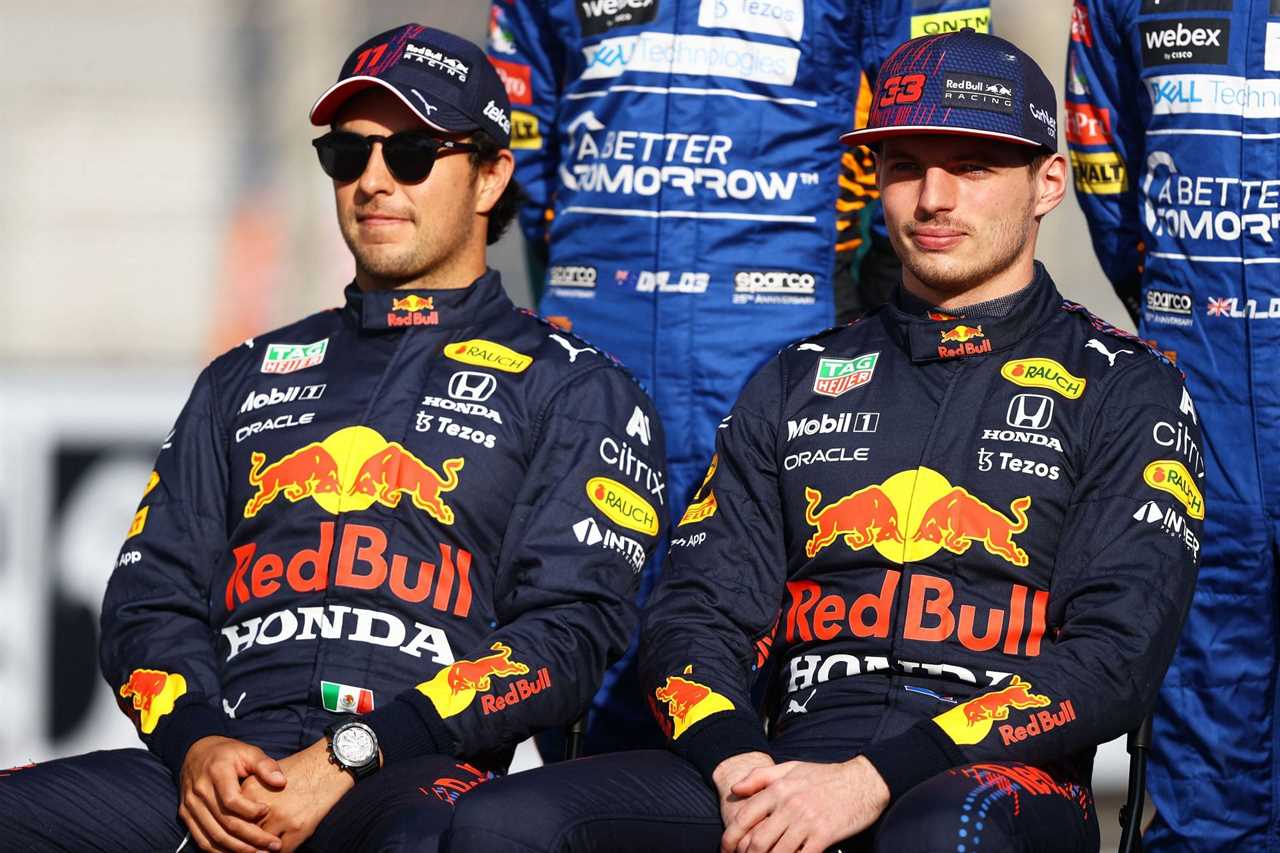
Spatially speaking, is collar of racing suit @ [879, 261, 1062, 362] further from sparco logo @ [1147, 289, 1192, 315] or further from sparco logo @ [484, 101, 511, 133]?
sparco logo @ [484, 101, 511, 133]

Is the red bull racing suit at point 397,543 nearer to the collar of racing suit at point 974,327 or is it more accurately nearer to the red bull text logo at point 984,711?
the collar of racing suit at point 974,327

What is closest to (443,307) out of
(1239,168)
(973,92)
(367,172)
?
(367,172)

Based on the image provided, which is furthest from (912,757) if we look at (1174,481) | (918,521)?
(1174,481)

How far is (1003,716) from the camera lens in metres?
2.67

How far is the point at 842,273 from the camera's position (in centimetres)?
396

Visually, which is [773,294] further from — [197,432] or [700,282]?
[197,432]

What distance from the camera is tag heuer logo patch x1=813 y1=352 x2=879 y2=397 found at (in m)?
3.12

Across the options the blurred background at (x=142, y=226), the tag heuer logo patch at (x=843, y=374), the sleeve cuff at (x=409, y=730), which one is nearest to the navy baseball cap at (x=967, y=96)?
the tag heuer logo patch at (x=843, y=374)

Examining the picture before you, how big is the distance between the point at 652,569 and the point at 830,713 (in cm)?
97

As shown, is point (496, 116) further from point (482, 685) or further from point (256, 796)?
point (256, 796)

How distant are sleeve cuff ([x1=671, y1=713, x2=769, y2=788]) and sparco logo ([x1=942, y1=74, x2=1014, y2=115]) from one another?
3.47 ft

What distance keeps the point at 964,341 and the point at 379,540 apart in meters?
1.06

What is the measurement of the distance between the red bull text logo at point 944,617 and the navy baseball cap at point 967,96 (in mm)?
737

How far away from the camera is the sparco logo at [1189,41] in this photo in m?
3.49
